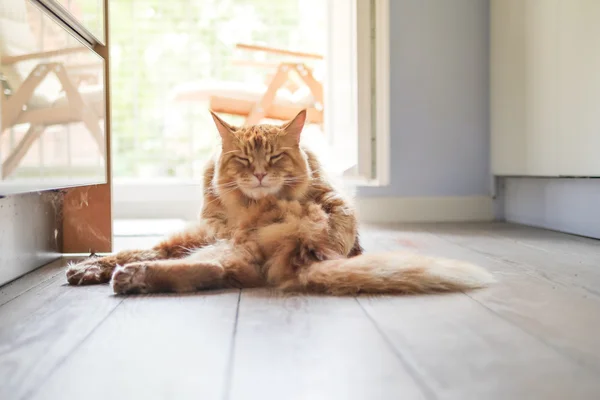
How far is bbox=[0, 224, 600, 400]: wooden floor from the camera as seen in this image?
65 centimetres

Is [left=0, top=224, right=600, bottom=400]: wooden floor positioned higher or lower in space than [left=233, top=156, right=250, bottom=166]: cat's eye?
lower

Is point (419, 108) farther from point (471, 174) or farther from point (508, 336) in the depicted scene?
point (508, 336)

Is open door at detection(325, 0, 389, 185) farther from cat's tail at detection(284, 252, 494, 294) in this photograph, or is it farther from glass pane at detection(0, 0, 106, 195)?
cat's tail at detection(284, 252, 494, 294)

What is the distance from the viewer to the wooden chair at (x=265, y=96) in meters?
3.14

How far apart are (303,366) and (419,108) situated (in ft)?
7.32

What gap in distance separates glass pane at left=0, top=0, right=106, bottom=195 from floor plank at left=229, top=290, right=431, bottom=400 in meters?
0.46

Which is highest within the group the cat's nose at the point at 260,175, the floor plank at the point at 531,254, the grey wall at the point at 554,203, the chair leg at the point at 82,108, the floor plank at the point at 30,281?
the chair leg at the point at 82,108

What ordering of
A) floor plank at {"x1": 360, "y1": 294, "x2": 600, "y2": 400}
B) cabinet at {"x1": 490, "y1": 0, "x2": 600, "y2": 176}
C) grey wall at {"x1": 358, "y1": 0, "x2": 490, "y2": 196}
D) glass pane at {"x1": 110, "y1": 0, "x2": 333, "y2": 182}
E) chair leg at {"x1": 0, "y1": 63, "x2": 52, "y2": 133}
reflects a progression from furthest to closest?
glass pane at {"x1": 110, "y1": 0, "x2": 333, "y2": 182}
grey wall at {"x1": 358, "y1": 0, "x2": 490, "y2": 196}
cabinet at {"x1": 490, "y1": 0, "x2": 600, "y2": 176}
chair leg at {"x1": 0, "y1": 63, "x2": 52, "y2": 133}
floor plank at {"x1": 360, "y1": 294, "x2": 600, "y2": 400}

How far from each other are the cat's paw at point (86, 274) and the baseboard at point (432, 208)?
1.68 meters

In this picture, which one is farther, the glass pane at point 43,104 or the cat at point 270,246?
the cat at point 270,246

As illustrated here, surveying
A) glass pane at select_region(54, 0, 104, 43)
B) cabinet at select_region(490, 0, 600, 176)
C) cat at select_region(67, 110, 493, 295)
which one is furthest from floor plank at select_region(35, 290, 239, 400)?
cabinet at select_region(490, 0, 600, 176)

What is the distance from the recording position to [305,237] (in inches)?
49.1

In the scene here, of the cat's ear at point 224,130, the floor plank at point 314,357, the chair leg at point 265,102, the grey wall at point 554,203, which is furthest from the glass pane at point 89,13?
the grey wall at point 554,203

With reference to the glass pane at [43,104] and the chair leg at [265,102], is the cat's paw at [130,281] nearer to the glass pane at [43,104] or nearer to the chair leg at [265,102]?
the glass pane at [43,104]
